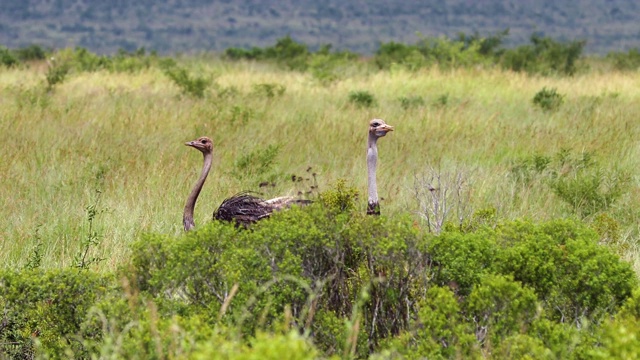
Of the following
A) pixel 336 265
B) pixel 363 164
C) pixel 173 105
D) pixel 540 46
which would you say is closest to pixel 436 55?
pixel 540 46

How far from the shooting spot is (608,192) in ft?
24.9

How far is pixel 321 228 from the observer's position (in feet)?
14.4

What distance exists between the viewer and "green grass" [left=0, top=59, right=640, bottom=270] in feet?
22.2

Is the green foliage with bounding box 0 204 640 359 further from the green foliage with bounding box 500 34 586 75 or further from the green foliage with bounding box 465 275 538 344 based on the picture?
the green foliage with bounding box 500 34 586 75

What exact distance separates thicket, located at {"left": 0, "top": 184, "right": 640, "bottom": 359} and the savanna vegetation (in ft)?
0.03

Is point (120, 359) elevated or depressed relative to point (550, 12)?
elevated

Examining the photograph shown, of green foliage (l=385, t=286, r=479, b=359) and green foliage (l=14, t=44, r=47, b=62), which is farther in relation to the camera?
green foliage (l=14, t=44, r=47, b=62)

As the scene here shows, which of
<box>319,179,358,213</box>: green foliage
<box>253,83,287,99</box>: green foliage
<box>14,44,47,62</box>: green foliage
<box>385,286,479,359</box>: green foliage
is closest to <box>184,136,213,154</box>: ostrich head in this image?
<box>319,179,358,213</box>: green foliage

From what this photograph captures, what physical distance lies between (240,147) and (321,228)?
17.0 feet

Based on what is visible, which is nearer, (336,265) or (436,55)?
(336,265)

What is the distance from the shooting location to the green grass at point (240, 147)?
6.76 meters

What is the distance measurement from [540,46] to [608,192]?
2179 cm

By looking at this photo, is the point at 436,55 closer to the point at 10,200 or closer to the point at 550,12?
the point at 10,200

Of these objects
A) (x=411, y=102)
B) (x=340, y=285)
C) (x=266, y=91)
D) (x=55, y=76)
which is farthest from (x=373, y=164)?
(x=55, y=76)
